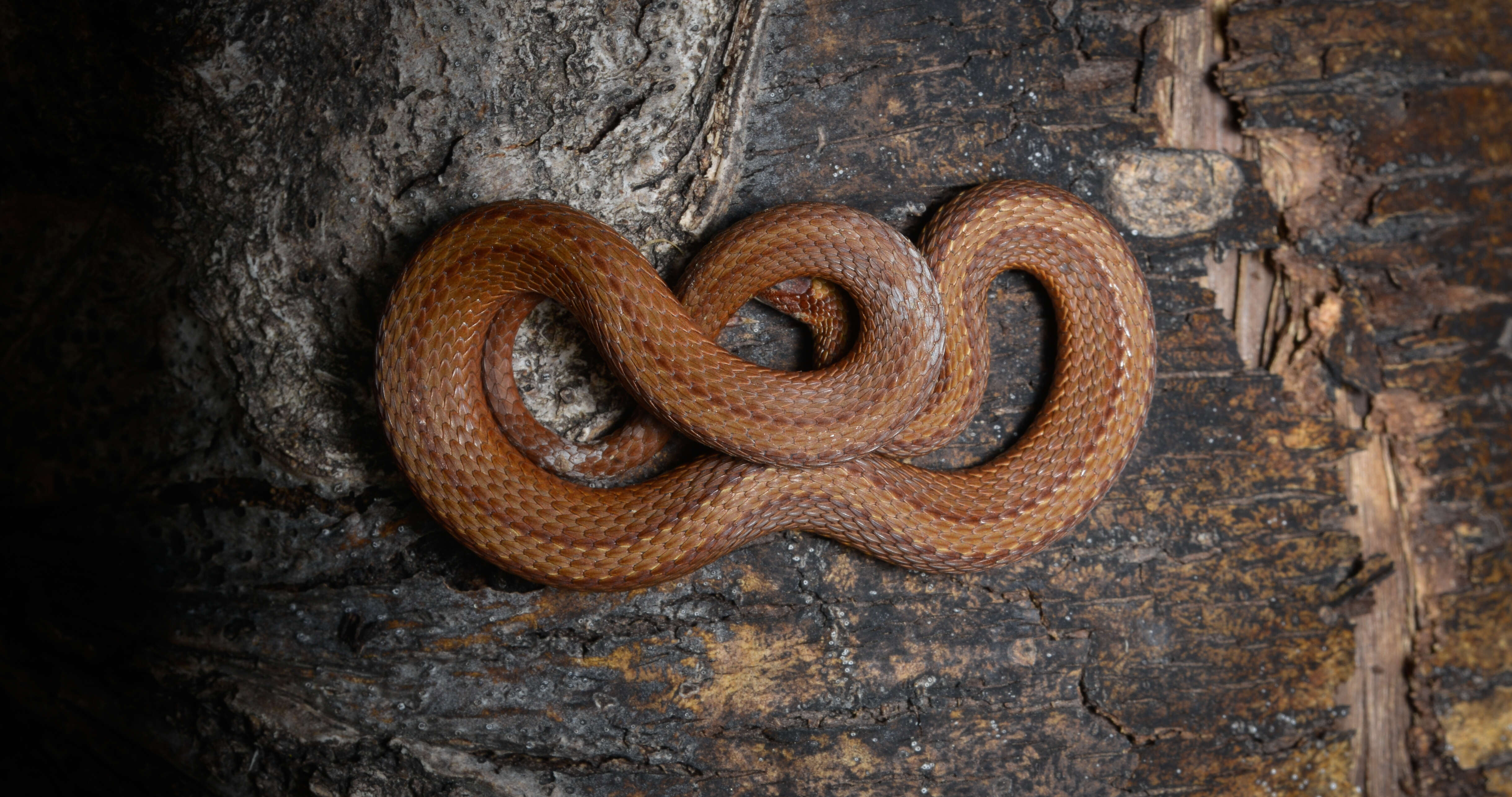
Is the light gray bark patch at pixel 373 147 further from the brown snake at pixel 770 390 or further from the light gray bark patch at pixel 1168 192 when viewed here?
the light gray bark patch at pixel 1168 192

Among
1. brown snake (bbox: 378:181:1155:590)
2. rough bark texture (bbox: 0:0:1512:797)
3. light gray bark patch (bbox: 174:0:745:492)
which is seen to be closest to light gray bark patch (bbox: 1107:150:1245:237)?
rough bark texture (bbox: 0:0:1512:797)

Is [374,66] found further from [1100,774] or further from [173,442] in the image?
[1100,774]

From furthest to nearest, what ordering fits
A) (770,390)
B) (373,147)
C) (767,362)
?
(767,362)
(373,147)
(770,390)

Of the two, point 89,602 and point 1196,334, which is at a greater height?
point 1196,334

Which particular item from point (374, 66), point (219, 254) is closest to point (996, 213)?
point (374, 66)

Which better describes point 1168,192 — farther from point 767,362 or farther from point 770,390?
point 770,390

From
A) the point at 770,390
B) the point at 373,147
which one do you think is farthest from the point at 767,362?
the point at 373,147

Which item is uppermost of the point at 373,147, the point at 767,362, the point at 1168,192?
the point at 1168,192
